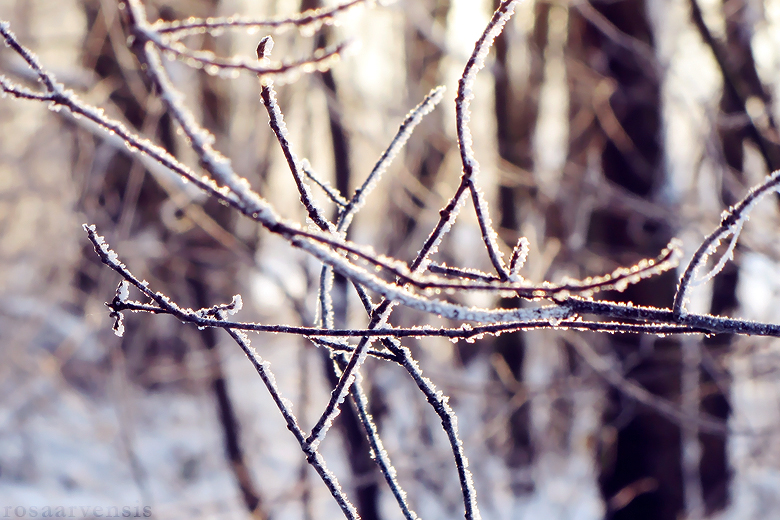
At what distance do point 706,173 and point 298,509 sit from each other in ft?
15.6

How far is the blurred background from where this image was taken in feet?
10.0

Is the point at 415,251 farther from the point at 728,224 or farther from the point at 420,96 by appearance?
the point at 728,224

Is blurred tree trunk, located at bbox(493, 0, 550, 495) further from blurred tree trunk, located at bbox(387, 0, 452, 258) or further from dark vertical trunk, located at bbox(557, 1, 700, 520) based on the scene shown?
dark vertical trunk, located at bbox(557, 1, 700, 520)

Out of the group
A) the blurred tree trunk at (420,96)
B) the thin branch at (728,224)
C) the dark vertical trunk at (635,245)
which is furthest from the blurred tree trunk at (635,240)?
the thin branch at (728,224)

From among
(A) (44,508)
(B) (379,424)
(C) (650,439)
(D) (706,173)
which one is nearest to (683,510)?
(C) (650,439)

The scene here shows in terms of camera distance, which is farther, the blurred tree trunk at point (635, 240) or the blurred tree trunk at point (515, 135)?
the blurred tree trunk at point (515, 135)

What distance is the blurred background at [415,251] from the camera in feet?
10.0

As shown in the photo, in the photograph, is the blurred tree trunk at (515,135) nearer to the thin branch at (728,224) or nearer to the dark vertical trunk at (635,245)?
the dark vertical trunk at (635,245)

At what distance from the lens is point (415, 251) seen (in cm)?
473

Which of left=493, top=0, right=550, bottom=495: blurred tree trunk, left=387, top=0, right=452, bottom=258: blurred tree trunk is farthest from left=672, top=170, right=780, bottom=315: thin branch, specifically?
left=493, top=0, right=550, bottom=495: blurred tree trunk

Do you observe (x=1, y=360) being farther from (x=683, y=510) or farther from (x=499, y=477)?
(x=683, y=510)

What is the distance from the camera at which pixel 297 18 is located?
0.48m

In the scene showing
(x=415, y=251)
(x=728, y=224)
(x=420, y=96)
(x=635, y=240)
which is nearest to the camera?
(x=728, y=224)

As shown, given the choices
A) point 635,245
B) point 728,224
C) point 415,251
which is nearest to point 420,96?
point 415,251
